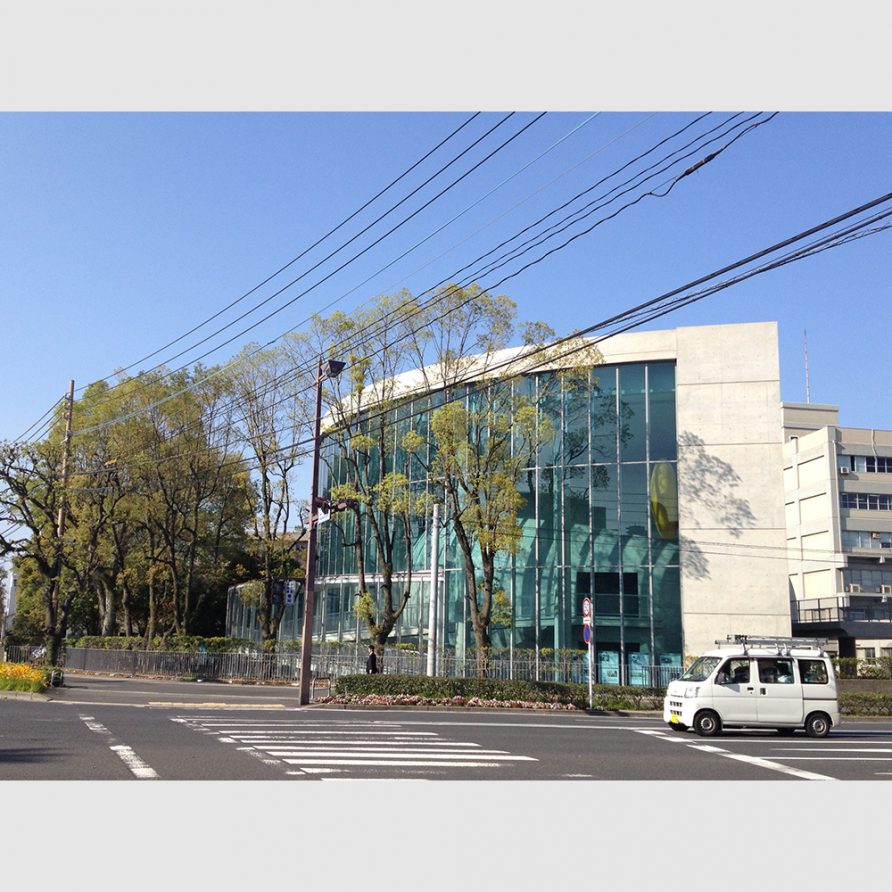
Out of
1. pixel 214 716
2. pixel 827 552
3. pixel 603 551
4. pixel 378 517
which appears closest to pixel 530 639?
pixel 603 551

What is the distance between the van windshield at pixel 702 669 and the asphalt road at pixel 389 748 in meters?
1.37

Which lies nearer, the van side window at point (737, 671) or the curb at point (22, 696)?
the van side window at point (737, 671)

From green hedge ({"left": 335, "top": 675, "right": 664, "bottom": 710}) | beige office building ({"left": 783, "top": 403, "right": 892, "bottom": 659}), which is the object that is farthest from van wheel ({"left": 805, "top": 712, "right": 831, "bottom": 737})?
beige office building ({"left": 783, "top": 403, "right": 892, "bottom": 659})

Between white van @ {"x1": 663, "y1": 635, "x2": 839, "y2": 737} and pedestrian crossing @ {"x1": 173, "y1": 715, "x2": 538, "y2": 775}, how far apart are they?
6.04 metres

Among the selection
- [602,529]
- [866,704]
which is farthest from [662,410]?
[866,704]

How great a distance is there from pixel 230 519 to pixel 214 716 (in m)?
34.8

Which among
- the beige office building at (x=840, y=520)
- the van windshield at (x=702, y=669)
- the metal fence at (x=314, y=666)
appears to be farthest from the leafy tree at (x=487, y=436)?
the beige office building at (x=840, y=520)

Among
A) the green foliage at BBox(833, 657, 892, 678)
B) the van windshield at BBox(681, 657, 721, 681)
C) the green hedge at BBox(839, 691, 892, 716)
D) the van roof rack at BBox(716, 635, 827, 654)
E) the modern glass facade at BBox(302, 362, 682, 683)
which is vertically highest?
the modern glass facade at BBox(302, 362, 682, 683)

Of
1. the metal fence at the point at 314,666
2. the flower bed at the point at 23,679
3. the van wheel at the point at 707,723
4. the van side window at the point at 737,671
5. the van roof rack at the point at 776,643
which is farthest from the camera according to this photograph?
the metal fence at the point at 314,666

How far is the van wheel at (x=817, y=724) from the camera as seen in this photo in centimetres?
1997

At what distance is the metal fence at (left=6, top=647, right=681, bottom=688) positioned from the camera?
33.3 metres

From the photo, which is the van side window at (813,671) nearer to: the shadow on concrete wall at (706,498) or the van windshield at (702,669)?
the van windshield at (702,669)

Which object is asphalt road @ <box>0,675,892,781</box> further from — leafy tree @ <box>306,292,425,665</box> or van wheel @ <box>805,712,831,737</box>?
leafy tree @ <box>306,292,425,665</box>

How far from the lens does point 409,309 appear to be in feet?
110
